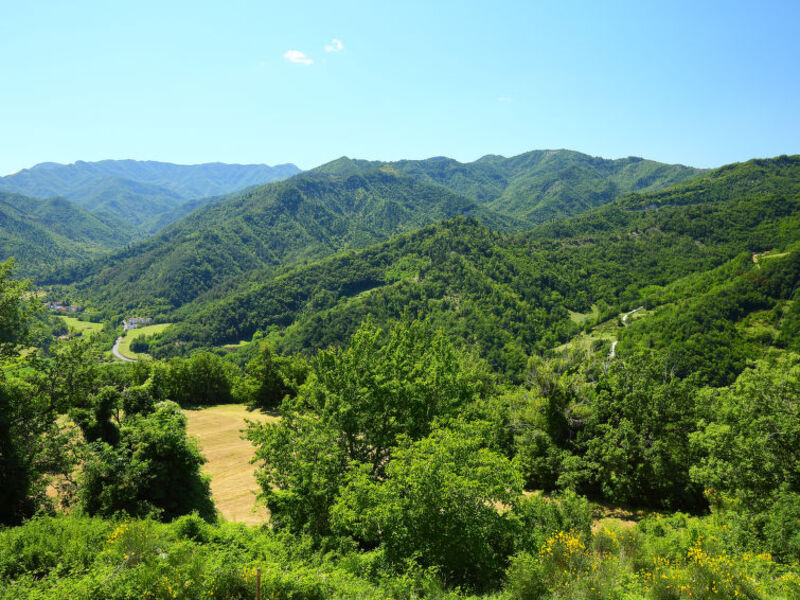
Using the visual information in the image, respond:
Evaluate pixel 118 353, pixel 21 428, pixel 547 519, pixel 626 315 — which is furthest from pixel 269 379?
pixel 118 353

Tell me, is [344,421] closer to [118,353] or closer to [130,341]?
[118,353]

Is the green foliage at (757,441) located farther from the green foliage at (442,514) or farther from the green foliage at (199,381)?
the green foliage at (199,381)

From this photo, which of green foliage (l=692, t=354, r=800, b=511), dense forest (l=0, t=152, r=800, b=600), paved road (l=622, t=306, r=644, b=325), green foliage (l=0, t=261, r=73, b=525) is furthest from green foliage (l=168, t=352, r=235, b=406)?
paved road (l=622, t=306, r=644, b=325)

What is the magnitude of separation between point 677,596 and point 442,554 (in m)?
6.59

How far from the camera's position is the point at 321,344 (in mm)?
152375

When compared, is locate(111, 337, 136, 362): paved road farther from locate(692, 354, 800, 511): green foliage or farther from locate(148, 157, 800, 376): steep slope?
locate(692, 354, 800, 511): green foliage

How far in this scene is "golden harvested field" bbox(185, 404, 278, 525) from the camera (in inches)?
833

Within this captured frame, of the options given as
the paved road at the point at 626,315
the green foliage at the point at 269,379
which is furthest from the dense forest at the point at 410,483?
the paved road at the point at 626,315

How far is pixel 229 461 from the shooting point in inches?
1119

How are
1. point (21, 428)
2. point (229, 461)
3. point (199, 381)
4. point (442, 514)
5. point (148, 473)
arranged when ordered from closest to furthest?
point (442, 514) → point (21, 428) → point (148, 473) → point (229, 461) → point (199, 381)

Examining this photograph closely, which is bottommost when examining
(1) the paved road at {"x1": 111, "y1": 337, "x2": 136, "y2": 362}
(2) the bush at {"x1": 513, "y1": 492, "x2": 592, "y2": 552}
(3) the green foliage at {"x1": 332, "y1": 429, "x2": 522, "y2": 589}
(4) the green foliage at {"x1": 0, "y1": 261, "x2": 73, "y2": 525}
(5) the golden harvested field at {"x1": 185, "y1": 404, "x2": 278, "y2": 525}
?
(1) the paved road at {"x1": 111, "y1": 337, "x2": 136, "y2": 362}

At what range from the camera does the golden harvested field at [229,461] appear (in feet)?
69.5

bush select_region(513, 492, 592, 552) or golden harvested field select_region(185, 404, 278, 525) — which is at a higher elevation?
bush select_region(513, 492, 592, 552)

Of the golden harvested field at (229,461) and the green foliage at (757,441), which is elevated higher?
the green foliage at (757,441)
